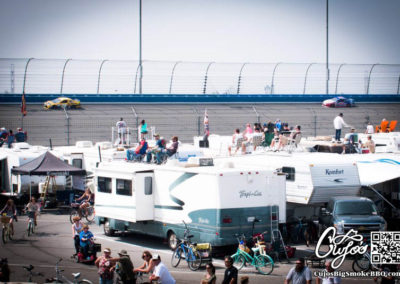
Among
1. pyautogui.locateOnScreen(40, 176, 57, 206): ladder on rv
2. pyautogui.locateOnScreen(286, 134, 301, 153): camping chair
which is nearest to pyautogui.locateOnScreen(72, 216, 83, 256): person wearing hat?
pyautogui.locateOnScreen(286, 134, 301, 153): camping chair

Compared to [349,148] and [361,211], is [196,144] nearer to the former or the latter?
[349,148]

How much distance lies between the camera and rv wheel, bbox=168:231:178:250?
785 inches

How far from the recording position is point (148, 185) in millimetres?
20781

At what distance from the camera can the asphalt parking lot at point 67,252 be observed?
1720 centimetres

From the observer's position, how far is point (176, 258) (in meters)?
18.9

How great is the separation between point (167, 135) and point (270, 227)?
2397cm

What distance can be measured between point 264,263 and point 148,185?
15.9ft

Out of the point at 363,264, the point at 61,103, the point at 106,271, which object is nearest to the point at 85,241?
the point at 106,271

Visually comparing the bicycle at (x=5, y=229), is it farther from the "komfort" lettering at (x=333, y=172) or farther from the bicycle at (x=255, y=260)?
the "komfort" lettering at (x=333, y=172)

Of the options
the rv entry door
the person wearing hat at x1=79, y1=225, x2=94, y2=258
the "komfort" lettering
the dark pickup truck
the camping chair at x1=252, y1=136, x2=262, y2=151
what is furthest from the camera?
the camping chair at x1=252, y1=136, x2=262, y2=151

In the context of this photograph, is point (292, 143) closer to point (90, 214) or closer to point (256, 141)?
point (256, 141)

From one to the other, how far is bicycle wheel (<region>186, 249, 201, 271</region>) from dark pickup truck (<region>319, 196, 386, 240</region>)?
444 cm

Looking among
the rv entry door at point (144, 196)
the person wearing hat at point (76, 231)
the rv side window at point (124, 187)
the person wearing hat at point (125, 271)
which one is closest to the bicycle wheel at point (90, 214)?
the rv side window at point (124, 187)

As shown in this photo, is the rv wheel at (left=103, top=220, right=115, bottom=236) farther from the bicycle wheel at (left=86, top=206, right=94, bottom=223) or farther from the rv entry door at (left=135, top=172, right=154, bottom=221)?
the bicycle wheel at (left=86, top=206, right=94, bottom=223)
